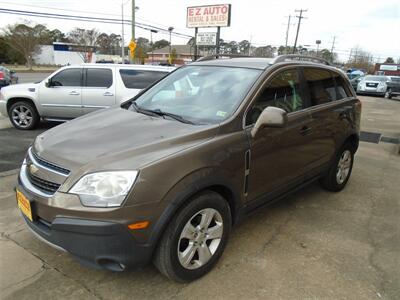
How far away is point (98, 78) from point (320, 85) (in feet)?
17.9

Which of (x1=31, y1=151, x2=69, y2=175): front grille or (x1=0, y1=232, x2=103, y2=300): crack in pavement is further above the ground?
(x1=31, y1=151, x2=69, y2=175): front grille

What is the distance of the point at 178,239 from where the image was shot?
8.07 ft

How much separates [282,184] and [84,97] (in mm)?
5757

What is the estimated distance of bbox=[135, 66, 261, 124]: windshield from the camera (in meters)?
3.03

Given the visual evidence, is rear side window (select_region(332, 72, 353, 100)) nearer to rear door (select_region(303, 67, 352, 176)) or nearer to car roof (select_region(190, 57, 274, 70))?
rear door (select_region(303, 67, 352, 176))

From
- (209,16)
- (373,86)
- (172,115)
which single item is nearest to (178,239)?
(172,115)

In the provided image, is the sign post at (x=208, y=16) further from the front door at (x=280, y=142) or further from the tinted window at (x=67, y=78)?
the front door at (x=280, y=142)

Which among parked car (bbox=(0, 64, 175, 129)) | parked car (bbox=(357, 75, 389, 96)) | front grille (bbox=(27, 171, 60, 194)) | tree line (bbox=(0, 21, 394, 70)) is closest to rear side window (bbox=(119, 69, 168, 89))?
parked car (bbox=(0, 64, 175, 129))

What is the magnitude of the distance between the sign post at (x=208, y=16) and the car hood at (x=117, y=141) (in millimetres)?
21461

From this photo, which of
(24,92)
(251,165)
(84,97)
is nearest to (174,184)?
(251,165)

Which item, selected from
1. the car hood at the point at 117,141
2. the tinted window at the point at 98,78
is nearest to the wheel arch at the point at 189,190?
the car hood at the point at 117,141

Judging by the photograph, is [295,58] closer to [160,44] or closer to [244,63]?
[244,63]

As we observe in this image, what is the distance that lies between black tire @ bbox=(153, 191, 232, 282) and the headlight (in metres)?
0.42

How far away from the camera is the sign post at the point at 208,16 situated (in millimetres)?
24203
